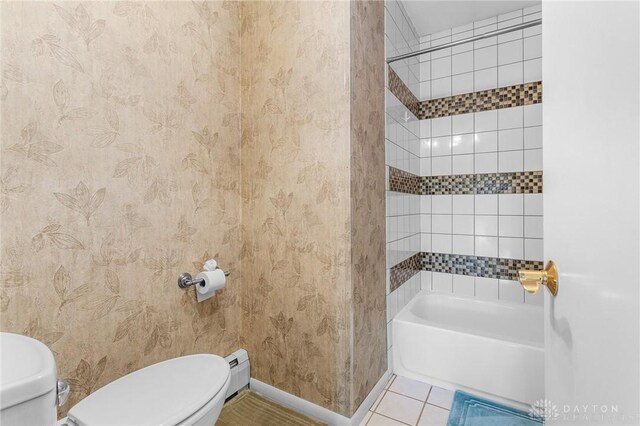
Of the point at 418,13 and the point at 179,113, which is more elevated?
the point at 418,13

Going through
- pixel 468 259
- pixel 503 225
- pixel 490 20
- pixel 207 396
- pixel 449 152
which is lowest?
Answer: pixel 207 396

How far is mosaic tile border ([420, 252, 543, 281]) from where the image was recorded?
85.8 inches

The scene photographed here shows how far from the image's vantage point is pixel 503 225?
7.30ft

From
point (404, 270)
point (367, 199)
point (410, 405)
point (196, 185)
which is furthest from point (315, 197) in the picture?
point (410, 405)

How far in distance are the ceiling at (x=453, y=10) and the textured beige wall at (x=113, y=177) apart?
4.58ft

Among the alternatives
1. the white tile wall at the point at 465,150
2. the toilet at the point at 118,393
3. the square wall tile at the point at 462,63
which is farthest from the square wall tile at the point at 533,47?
the toilet at the point at 118,393

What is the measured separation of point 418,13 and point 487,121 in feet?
3.10

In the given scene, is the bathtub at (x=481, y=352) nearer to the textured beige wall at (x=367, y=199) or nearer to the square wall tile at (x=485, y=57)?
the textured beige wall at (x=367, y=199)

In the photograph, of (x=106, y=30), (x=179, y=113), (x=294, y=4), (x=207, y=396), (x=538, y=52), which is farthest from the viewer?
(x=538, y=52)

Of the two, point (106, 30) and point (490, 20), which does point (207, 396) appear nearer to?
point (106, 30)

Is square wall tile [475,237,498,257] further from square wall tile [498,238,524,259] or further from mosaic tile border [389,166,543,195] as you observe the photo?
mosaic tile border [389,166,543,195]

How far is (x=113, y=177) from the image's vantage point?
1.20m

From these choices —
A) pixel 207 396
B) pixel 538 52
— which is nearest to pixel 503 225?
pixel 538 52

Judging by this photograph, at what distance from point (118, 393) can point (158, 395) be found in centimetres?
14
